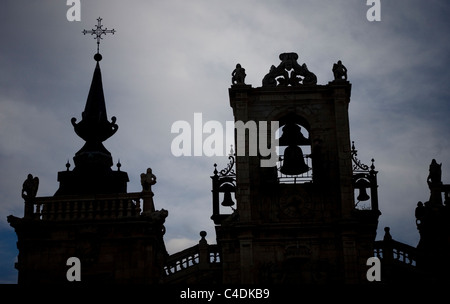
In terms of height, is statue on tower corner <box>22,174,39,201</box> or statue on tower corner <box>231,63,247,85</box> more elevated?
statue on tower corner <box>231,63,247,85</box>

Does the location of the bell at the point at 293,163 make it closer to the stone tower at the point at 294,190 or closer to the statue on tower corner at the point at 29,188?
the stone tower at the point at 294,190

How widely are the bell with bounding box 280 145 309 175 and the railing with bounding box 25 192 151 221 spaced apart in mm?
5665

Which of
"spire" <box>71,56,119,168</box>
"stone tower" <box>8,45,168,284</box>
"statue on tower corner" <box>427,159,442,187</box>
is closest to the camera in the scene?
Result: "stone tower" <box>8,45,168,284</box>

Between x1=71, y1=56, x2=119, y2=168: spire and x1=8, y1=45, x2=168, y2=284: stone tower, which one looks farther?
x1=71, y1=56, x2=119, y2=168: spire

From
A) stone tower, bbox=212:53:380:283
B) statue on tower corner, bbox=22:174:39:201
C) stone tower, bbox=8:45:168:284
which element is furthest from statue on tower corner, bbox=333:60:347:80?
statue on tower corner, bbox=22:174:39:201

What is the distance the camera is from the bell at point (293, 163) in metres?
34.3

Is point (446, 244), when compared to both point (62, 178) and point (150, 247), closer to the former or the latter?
point (150, 247)

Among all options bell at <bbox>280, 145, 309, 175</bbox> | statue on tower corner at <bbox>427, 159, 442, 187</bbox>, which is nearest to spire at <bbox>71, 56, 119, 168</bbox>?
bell at <bbox>280, 145, 309, 175</bbox>

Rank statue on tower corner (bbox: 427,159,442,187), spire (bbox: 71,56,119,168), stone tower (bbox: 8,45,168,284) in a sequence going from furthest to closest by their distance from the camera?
spire (bbox: 71,56,119,168) → statue on tower corner (bbox: 427,159,442,187) → stone tower (bbox: 8,45,168,284)

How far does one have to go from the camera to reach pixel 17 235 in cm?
3188

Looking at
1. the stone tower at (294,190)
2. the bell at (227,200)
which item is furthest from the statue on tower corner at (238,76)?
the bell at (227,200)

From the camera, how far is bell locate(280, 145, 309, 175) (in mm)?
34281

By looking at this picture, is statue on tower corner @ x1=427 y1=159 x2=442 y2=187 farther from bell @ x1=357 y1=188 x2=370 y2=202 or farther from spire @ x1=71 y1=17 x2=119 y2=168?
spire @ x1=71 y1=17 x2=119 y2=168
